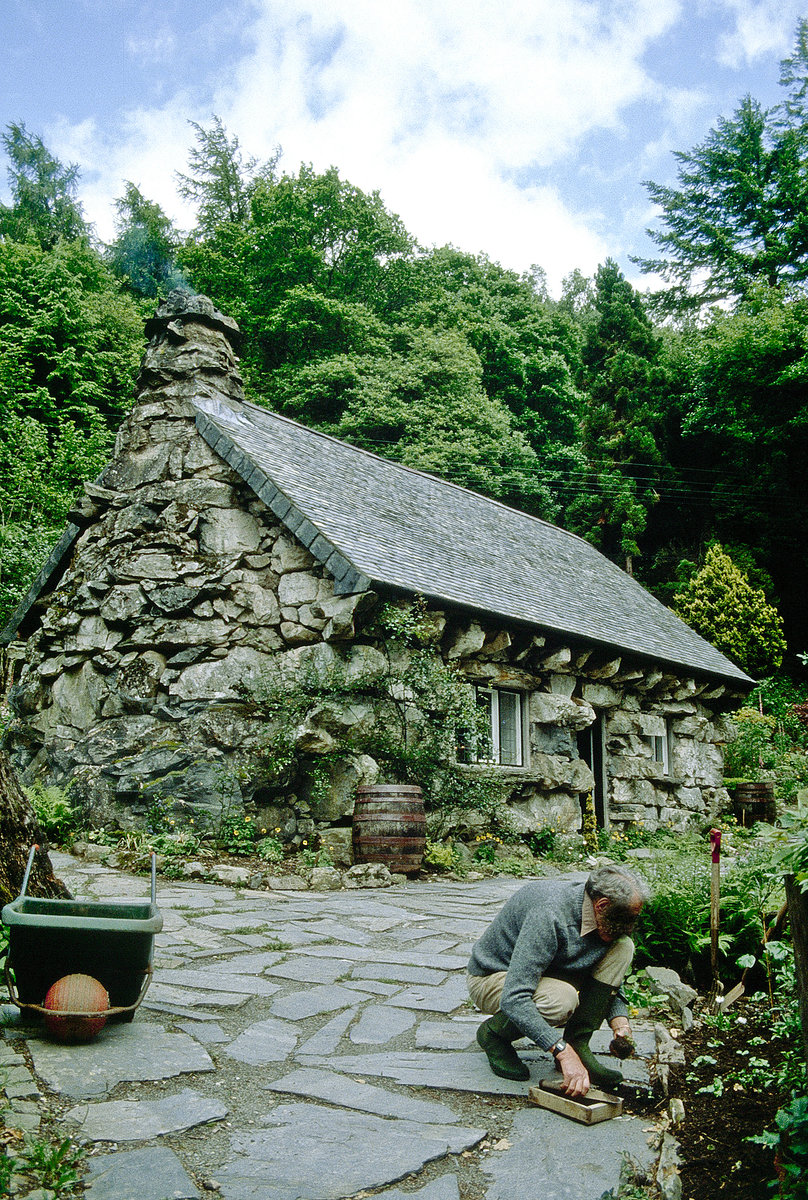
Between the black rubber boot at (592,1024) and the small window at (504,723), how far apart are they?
7621 mm

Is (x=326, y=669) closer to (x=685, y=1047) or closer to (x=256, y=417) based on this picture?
(x=256, y=417)

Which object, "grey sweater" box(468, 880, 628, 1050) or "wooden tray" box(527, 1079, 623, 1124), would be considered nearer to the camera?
"wooden tray" box(527, 1079, 623, 1124)

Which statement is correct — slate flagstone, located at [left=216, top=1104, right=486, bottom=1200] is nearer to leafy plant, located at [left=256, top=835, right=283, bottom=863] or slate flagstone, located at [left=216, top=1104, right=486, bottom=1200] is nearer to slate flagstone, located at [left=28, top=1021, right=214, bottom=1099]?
slate flagstone, located at [left=28, top=1021, right=214, bottom=1099]

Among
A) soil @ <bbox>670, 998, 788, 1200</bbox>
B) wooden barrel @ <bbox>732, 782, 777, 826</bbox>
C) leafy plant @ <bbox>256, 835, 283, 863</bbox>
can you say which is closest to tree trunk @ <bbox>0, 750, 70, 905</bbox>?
soil @ <bbox>670, 998, 788, 1200</bbox>

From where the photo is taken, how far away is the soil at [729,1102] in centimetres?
269

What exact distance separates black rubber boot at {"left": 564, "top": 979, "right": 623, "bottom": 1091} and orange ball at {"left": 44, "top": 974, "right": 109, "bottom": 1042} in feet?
5.91

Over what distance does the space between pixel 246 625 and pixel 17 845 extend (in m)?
5.94

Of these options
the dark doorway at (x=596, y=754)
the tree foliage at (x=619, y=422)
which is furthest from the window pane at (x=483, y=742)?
the tree foliage at (x=619, y=422)

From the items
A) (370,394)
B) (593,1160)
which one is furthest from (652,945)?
(370,394)

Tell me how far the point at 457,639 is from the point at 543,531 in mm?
7767

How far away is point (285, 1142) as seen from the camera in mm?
2924

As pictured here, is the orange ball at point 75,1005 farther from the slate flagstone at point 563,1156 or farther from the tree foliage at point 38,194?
the tree foliage at point 38,194

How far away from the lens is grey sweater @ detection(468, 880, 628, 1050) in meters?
3.18

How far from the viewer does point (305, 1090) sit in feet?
11.1
